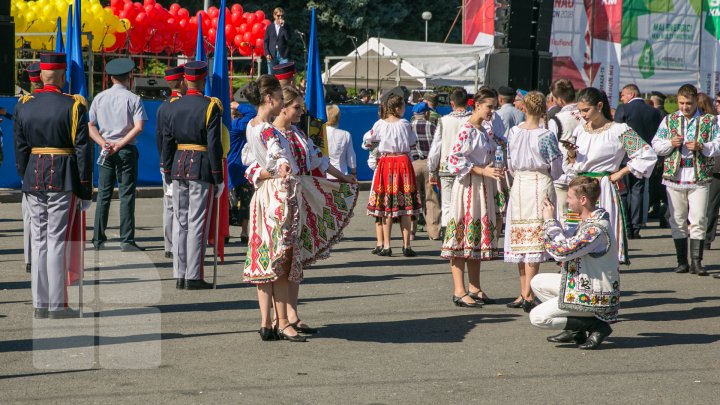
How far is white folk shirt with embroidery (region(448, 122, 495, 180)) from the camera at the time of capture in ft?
30.2

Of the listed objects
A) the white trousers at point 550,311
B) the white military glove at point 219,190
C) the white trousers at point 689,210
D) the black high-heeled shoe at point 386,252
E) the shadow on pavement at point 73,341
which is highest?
the white military glove at point 219,190

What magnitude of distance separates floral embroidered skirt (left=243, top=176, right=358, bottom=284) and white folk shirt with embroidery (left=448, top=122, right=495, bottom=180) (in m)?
1.46

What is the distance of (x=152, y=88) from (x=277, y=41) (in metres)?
2.62

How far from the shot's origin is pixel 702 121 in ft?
38.1

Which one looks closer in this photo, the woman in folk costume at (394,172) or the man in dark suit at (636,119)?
the woman in folk costume at (394,172)

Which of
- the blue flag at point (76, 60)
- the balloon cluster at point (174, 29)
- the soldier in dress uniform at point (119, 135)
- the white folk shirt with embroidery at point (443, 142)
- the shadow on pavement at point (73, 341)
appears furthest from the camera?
the balloon cluster at point (174, 29)

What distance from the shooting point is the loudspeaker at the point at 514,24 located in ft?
53.3

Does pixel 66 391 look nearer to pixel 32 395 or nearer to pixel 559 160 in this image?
pixel 32 395

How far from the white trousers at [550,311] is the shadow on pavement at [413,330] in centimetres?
59

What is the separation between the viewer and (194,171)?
10070mm

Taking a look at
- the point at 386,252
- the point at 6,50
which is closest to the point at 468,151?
the point at 386,252

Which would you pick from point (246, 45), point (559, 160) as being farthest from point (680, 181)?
point (246, 45)

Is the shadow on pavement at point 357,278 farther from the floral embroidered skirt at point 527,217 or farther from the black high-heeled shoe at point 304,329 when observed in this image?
the black high-heeled shoe at point 304,329

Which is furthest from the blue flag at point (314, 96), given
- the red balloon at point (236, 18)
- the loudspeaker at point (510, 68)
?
the red balloon at point (236, 18)
